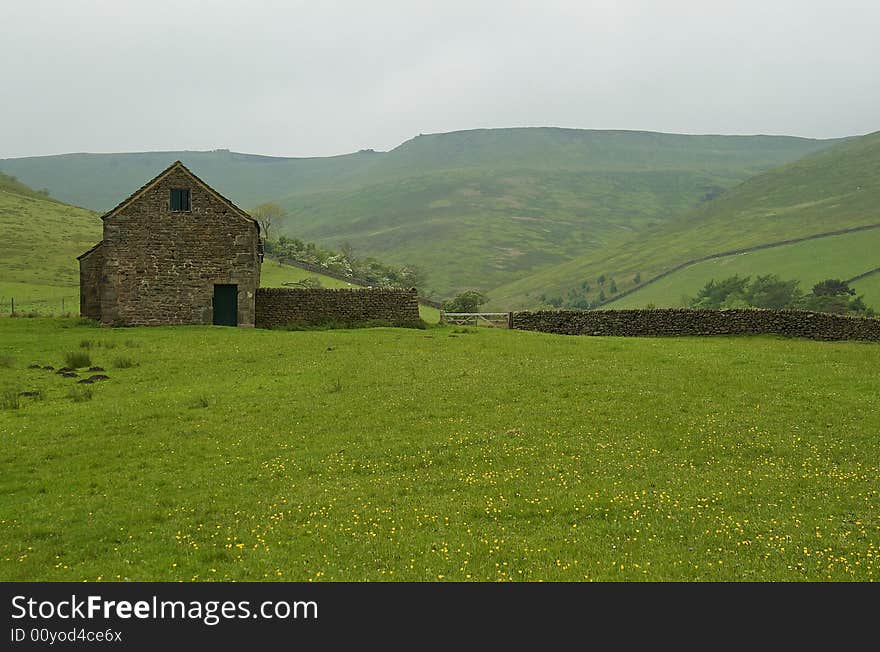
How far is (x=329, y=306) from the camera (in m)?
40.5

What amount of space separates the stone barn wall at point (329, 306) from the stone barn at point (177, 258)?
1260 millimetres

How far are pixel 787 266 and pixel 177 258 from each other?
440 ft

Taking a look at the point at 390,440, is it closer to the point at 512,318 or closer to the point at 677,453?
the point at 677,453

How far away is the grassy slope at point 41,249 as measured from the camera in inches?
2356

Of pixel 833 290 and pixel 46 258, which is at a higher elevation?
pixel 46 258

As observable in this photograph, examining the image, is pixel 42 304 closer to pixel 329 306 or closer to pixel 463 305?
pixel 329 306

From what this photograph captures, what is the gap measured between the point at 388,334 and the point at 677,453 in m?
23.3

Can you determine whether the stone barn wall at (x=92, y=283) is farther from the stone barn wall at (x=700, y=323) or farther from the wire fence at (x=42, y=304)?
the stone barn wall at (x=700, y=323)

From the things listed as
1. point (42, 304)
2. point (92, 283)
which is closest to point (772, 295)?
point (92, 283)

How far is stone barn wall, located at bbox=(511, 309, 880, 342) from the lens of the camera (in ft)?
123

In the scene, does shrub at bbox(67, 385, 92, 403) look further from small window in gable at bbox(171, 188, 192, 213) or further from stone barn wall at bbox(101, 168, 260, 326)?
small window in gable at bbox(171, 188, 192, 213)

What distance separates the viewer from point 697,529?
408 inches
